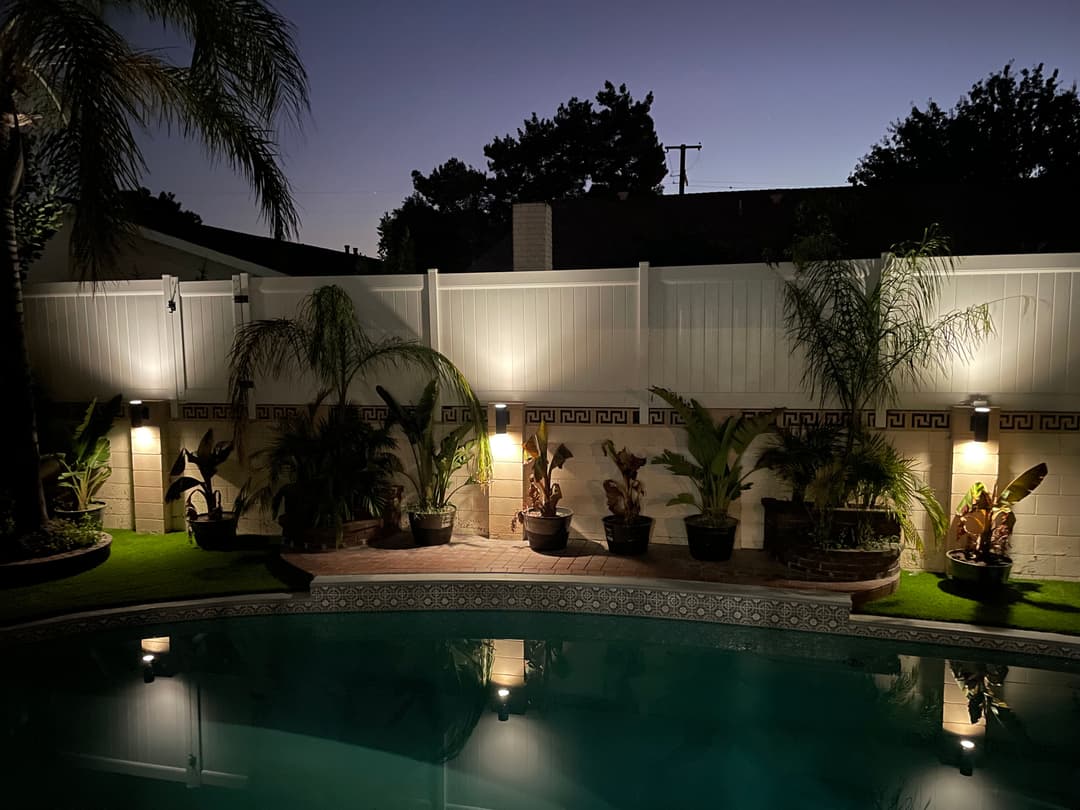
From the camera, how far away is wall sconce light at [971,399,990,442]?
6.52m

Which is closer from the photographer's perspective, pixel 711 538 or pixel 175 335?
pixel 711 538

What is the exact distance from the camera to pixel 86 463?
27.1ft

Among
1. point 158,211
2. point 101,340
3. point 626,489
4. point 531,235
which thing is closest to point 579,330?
point 626,489

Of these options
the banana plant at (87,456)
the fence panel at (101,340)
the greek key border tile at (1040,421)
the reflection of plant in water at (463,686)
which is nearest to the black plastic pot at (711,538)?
the reflection of plant in water at (463,686)

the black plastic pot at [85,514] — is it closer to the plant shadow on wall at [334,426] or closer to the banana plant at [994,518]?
the plant shadow on wall at [334,426]

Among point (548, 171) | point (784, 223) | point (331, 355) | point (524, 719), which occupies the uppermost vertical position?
point (548, 171)

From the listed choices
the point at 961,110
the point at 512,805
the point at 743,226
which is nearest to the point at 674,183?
the point at 961,110

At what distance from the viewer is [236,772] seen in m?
4.27

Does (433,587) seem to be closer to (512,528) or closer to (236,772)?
(512,528)

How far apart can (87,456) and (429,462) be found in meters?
3.78

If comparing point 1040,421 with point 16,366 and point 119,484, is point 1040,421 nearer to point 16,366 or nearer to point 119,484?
point 16,366

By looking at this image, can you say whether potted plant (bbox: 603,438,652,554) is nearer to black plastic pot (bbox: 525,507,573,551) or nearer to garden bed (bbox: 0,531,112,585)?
black plastic pot (bbox: 525,507,573,551)

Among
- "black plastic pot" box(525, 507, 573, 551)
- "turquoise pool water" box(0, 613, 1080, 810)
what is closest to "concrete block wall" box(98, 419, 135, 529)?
"turquoise pool water" box(0, 613, 1080, 810)

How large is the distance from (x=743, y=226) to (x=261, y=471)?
32.0 feet
